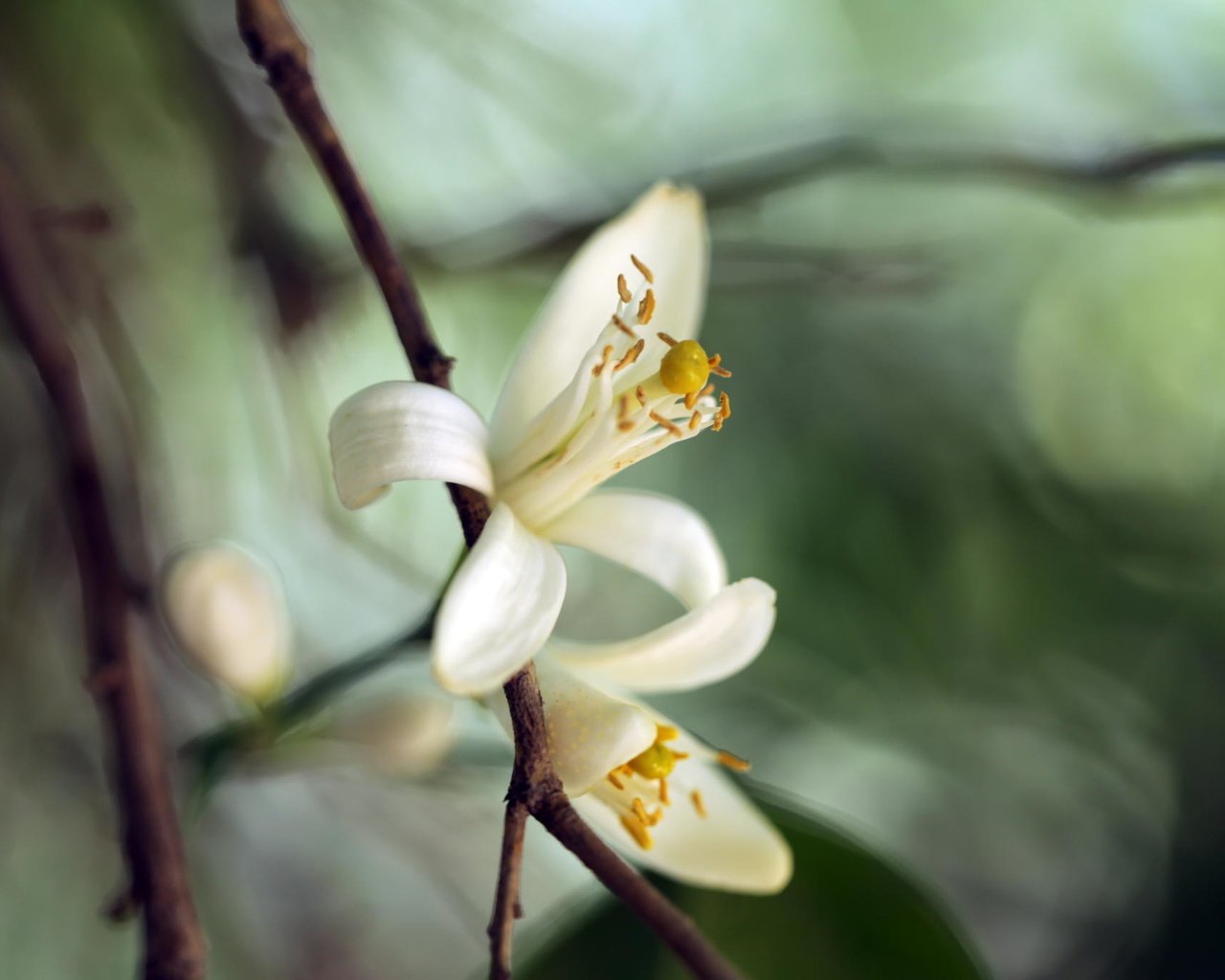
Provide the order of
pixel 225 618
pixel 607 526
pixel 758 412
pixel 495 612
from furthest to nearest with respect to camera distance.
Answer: pixel 758 412 < pixel 225 618 < pixel 607 526 < pixel 495 612

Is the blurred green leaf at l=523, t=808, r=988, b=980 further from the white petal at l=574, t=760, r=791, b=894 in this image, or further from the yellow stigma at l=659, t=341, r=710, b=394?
the yellow stigma at l=659, t=341, r=710, b=394

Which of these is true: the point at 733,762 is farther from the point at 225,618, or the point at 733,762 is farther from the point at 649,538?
the point at 225,618

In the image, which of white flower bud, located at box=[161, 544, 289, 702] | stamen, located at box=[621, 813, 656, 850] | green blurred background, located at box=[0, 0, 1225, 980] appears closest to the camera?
stamen, located at box=[621, 813, 656, 850]

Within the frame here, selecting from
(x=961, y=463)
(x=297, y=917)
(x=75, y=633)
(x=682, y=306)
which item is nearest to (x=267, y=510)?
(x=75, y=633)

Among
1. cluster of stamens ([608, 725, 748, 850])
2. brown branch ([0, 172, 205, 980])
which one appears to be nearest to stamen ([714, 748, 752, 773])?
cluster of stamens ([608, 725, 748, 850])

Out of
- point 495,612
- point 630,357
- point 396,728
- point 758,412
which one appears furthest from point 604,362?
point 758,412

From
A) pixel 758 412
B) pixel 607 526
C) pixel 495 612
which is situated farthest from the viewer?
pixel 758 412

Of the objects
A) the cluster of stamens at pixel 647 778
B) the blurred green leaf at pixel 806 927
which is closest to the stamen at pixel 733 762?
the cluster of stamens at pixel 647 778
